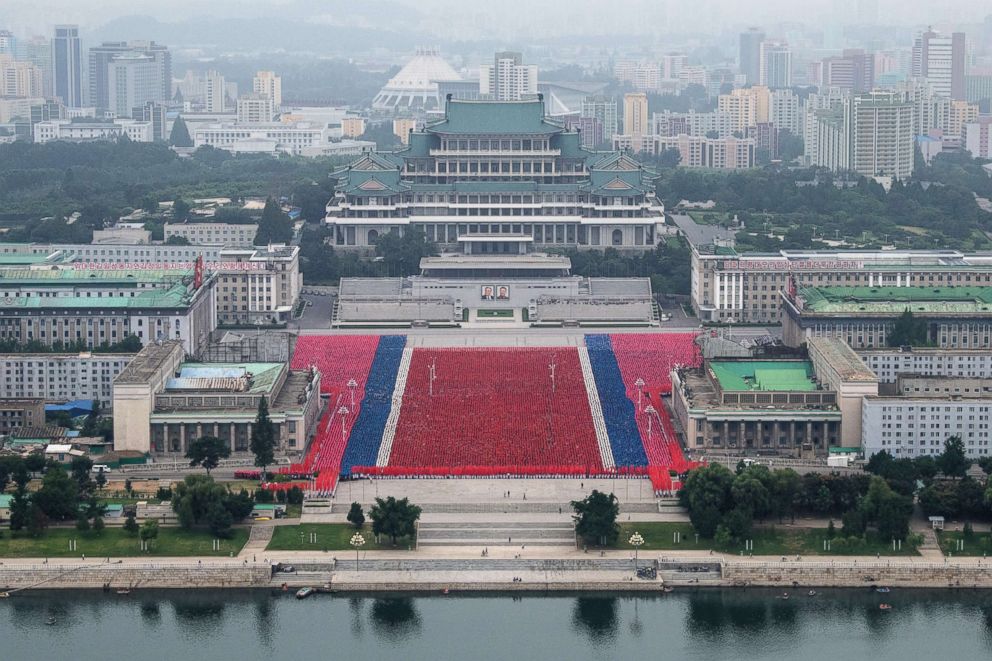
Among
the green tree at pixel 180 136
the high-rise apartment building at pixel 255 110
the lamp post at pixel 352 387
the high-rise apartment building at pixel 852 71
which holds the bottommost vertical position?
the lamp post at pixel 352 387

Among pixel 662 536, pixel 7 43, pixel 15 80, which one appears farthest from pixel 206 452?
pixel 7 43

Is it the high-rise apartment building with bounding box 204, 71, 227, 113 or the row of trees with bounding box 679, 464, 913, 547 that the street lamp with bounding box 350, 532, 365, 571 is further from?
the high-rise apartment building with bounding box 204, 71, 227, 113

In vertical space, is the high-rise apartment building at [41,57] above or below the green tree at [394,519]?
above

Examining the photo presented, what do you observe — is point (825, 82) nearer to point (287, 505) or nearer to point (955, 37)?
point (955, 37)

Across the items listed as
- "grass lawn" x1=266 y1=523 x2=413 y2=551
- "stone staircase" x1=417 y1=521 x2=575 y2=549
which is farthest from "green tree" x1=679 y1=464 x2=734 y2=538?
"grass lawn" x1=266 y1=523 x2=413 y2=551

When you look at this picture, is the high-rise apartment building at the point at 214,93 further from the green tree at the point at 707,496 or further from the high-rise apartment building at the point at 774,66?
the green tree at the point at 707,496

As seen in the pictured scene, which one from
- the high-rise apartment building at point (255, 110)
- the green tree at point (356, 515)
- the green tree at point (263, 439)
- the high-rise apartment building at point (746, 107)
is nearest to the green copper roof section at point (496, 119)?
the green tree at point (263, 439)
